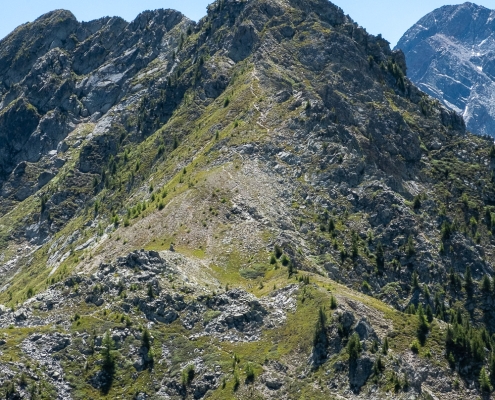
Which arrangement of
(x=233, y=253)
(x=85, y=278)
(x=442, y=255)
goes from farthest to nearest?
(x=442, y=255) → (x=233, y=253) → (x=85, y=278)

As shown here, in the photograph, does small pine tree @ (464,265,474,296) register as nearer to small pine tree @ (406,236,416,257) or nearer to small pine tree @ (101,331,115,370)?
small pine tree @ (406,236,416,257)

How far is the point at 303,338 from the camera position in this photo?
12262 centimetres

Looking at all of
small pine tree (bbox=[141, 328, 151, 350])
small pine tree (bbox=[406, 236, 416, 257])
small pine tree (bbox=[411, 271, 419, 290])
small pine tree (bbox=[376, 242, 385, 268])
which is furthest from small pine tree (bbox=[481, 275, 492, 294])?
small pine tree (bbox=[141, 328, 151, 350])

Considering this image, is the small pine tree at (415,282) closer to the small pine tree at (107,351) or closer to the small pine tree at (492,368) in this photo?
the small pine tree at (492,368)

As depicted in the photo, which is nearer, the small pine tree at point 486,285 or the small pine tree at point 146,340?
the small pine tree at point 146,340

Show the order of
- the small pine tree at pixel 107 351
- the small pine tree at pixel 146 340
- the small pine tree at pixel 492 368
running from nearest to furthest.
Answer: the small pine tree at pixel 492 368 → the small pine tree at pixel 107 351 → the small pine tree at pixel 146 340

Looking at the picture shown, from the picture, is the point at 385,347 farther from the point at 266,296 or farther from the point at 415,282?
the point at 415,282

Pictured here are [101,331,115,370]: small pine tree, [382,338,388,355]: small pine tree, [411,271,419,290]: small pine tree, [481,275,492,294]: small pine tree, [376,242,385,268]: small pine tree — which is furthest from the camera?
[481,275,492,294]: small pine tree

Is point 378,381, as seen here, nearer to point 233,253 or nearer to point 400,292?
point 233,253

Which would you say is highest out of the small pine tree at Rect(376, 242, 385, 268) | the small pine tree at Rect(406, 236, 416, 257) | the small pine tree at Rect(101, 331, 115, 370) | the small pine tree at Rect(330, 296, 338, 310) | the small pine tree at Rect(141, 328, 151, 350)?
the small pine tree at Rect(406, 236, 416, 257)

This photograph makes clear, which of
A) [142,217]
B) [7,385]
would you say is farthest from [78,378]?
[142,217]

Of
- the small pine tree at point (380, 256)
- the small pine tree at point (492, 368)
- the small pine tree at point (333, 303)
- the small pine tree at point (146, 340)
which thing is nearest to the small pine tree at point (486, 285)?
the small pine tree at point (380, 256)

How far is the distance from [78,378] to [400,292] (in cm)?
8237

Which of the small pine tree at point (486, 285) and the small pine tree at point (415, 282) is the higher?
the small pine tree at point (486, 285)
